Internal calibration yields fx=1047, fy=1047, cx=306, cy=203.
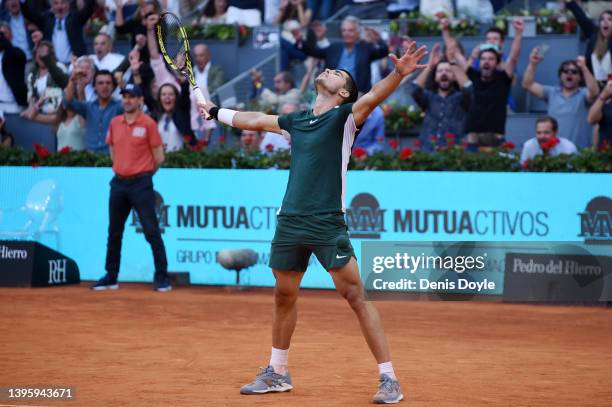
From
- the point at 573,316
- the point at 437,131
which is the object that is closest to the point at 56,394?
the point at 573,316

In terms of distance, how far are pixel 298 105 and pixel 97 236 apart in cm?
360

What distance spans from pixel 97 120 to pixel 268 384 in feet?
32.1

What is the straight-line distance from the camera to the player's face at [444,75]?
580 inches

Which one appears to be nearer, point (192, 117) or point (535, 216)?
point (535, 216)

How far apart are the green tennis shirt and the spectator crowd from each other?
6670mm

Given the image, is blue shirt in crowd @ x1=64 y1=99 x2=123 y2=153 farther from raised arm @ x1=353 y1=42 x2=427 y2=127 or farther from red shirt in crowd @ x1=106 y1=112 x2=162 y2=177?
raised arm @ x1=353 y1=42 x2=427 y2=127

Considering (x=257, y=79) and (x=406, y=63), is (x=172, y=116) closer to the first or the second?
(x=257, y=79)

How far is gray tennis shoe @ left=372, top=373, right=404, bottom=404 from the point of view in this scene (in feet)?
21.5

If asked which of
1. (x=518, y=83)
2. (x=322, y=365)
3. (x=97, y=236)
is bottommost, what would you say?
(x=97, y=236)

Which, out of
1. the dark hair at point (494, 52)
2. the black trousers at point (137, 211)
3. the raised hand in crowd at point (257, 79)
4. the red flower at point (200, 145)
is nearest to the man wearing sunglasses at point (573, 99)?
the dark hair at point (494, 52)

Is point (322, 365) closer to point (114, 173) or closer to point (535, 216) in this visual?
point (535, 216)

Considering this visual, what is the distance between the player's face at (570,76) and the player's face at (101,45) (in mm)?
7457

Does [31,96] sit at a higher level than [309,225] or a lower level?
lower

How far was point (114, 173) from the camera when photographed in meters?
Answer: 13.6
